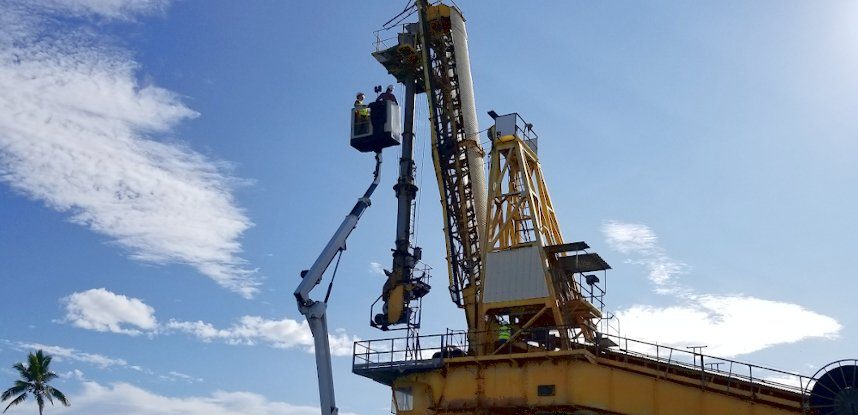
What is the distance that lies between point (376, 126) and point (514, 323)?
13965 millimetres

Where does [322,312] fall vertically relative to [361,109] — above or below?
below

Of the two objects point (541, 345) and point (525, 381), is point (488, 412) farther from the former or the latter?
point (541, 345)

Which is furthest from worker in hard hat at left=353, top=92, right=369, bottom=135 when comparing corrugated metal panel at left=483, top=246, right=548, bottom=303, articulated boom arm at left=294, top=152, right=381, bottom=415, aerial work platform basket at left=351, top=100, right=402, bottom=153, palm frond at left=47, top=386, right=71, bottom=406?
palm frond at left=47, top=386, right=71, bottom=406

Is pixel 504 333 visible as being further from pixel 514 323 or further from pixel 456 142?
pixel 456 142

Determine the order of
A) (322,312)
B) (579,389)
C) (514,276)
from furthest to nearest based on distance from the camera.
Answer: (322,312) → (514,276) → (579,389)

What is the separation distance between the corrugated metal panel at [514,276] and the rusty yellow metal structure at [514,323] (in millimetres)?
50

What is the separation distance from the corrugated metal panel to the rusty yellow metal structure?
50 millimetres

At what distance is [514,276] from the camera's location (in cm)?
3375

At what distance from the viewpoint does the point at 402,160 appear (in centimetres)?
4331

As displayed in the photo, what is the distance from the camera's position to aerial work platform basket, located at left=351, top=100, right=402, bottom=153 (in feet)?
138

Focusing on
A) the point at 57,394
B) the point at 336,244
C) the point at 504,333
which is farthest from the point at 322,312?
the point at 57,394

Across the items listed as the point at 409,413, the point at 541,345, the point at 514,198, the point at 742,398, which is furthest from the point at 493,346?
the point at 742,398

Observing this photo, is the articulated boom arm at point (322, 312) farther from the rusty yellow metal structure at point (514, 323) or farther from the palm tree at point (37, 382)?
the palm tree at point (37, 382)

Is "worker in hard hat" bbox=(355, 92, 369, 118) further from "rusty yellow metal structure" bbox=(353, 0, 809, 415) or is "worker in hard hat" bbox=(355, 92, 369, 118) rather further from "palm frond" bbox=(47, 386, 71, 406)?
"palm frond" bbox=(47, 386, 71, 406)
